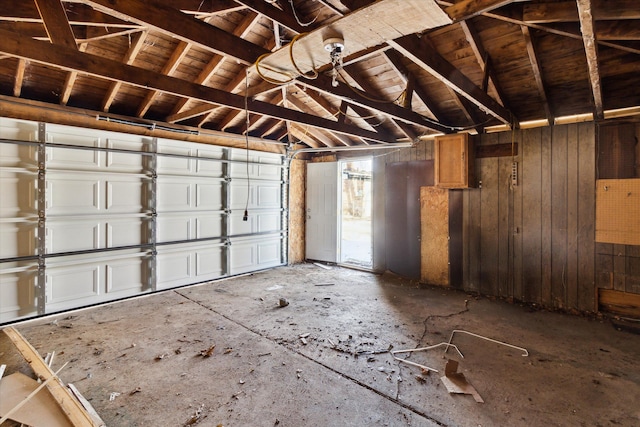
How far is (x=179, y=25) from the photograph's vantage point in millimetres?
2158

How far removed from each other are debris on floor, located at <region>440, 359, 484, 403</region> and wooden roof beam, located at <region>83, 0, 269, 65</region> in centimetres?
302

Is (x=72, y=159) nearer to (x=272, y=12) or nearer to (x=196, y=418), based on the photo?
(x=272, y=12)

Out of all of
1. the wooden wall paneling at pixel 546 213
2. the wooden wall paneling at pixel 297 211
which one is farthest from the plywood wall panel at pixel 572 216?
the wooden wall paneling at pixel 297 211

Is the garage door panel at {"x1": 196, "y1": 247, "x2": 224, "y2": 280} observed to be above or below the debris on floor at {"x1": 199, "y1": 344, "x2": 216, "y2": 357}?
above

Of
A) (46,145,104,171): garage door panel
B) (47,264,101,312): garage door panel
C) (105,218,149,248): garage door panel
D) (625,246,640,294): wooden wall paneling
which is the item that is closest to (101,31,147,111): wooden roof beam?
(46,145,104,171): garage door panel

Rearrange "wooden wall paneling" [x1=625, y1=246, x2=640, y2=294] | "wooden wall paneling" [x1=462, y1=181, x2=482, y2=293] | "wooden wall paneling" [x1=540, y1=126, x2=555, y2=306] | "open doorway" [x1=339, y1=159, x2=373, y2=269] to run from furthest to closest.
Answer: "open doorway" [x1=339, y1=159, x2=373, y2=269]
"wooden wall paneling" [x1=462, y1=181, x2=482, y2=293]
"wooden wall paneling" [x1=540, y1=126, x2=555, y2=306]
"wooden wall paneling" [x1=625, y1=246, x2=640, y2=294]

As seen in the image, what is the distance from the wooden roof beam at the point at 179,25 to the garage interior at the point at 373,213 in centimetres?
2

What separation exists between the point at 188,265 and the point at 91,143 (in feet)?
7.38

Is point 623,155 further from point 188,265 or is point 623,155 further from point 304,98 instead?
point 188,265

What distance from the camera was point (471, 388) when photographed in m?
2.40

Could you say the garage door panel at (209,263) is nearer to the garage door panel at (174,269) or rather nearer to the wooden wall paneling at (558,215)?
the garage door panel at (174,269)

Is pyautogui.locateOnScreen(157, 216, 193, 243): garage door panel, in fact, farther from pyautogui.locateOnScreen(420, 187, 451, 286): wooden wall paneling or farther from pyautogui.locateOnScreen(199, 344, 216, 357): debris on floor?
pyautogui.locateOnScreen(420, 187, 451, 286): wooden wall paneling

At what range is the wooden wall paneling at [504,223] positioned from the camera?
4.50m

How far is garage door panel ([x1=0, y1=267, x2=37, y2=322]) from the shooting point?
11.7ft
